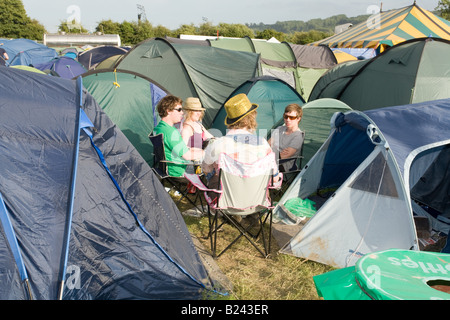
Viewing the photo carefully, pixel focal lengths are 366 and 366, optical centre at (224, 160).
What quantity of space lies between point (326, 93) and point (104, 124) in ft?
19.0

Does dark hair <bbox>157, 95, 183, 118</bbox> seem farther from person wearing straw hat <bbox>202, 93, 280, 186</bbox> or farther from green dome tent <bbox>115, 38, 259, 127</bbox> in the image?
green dome tent <bbox>115, 38, 259, 127</bbox>

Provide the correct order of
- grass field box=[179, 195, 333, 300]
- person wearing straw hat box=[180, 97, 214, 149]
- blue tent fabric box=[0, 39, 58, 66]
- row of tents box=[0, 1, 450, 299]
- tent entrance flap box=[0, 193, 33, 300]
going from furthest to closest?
Result: blue tent fabric box=[0, 39, 58, 66]
person wearing straw hat box=[180, 97, 214, 149]
grass field box=[179, 195, 333, 300]
row of tents box=[0, 1, 450, 299]
tent entrance flap box=[0, 193, 33, 300]

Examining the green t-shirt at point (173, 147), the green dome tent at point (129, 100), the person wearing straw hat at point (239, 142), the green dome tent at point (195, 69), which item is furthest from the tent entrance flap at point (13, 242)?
the green dome tent at point (195, 69)

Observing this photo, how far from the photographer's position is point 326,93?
24.5ft

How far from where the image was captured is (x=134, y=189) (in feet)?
8.64

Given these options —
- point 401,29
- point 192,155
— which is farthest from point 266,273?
point 401,29

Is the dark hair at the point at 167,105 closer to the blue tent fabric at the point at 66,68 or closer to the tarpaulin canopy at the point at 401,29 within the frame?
the blue tent fabric at the point at 66,68

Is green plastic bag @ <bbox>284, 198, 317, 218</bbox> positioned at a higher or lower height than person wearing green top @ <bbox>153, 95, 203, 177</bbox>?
lower

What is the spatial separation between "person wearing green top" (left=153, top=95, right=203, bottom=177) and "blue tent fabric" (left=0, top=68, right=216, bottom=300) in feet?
4.04

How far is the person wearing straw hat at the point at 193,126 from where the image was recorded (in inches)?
172

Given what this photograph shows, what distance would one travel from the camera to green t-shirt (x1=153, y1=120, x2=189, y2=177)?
13.3 ft

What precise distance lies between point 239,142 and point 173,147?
1164mm

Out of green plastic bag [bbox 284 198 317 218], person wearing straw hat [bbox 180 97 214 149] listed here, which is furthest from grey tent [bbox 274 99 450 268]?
person wearing straw hat [bbox 180 97 214 149]

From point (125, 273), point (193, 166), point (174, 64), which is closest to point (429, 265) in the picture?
point (125, 273)
